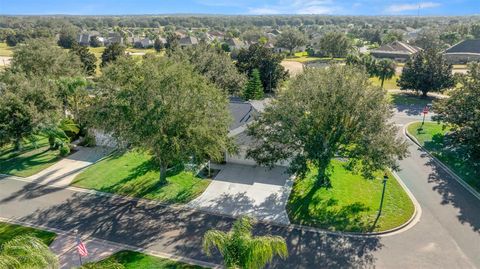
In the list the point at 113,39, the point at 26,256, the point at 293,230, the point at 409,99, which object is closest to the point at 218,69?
the point at 409,99

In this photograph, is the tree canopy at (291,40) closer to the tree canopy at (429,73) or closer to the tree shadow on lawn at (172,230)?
the tree canopy at (429,73)

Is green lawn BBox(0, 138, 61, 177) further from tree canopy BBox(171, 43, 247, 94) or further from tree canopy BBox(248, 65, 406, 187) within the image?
tree canopy BBox(171, 43, 247, 94)

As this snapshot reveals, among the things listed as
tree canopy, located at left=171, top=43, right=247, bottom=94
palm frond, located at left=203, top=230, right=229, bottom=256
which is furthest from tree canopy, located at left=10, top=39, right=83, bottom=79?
palm frond, located at left=203, top=230, right=229, bottom=256

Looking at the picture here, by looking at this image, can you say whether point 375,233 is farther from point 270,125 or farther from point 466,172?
point 466,172

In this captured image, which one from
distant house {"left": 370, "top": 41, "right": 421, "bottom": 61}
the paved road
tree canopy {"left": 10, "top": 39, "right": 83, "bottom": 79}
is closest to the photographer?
the paved road

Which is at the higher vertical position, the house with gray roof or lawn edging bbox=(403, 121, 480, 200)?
the house with gray roof
